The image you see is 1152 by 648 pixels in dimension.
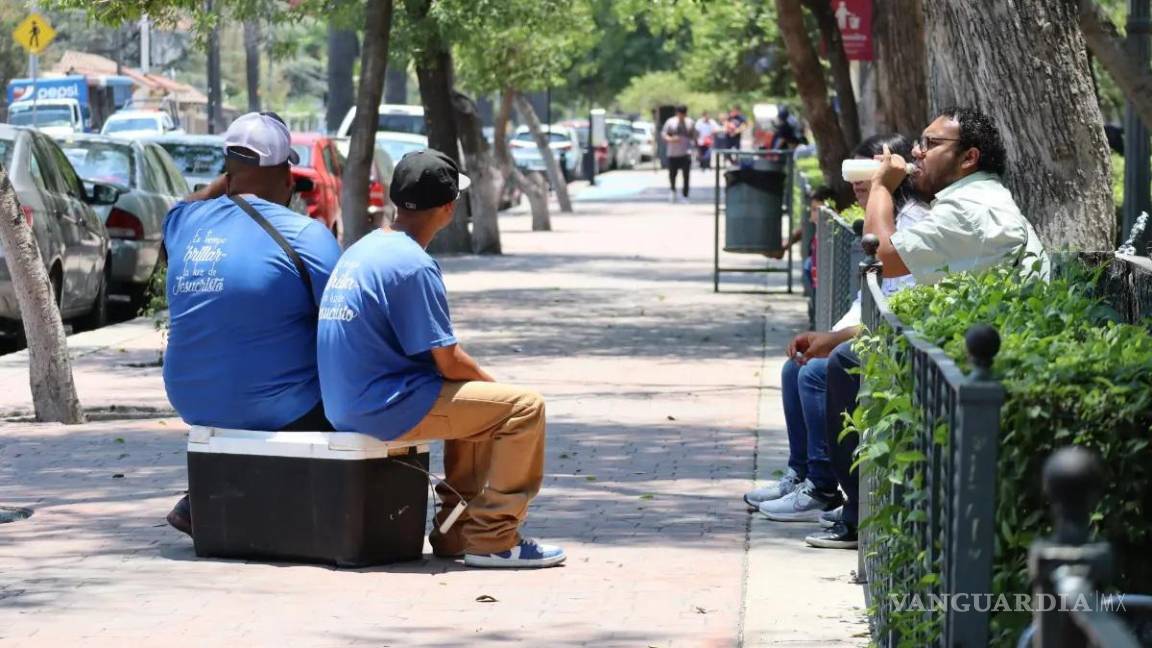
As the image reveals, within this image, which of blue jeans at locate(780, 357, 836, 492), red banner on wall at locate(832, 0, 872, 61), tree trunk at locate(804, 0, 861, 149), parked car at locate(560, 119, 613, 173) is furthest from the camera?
parked car at locate(560, 119, 613, 173)

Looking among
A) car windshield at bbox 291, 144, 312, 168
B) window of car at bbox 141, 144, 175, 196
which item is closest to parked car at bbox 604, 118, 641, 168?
car windshield at bbox 291, 144, 312, 168

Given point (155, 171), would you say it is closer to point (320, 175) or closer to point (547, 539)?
point (320, 175)

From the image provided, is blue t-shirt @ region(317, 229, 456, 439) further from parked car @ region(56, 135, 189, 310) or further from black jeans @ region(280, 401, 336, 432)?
parked car @ region(56, 135, 189, 310)

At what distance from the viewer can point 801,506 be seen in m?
7.81

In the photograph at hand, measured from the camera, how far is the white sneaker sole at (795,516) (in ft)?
25.7

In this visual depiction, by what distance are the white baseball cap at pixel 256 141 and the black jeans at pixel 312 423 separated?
Answer: 3.23 ft

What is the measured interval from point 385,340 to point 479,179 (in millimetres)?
19058

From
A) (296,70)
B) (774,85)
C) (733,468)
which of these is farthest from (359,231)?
(296,70)

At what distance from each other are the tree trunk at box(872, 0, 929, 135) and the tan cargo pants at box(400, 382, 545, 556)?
8221mm

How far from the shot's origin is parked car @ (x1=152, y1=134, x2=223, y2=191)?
22125mm

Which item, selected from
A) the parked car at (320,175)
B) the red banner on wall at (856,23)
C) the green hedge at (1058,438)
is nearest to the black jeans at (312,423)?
the green hedge at (1058,438)

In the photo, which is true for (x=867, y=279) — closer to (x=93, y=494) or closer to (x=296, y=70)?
(x=93, y=494)

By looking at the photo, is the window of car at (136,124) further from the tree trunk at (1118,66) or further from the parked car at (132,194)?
the tree trunk at (1118,66)

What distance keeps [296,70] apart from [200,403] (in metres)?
99.9
